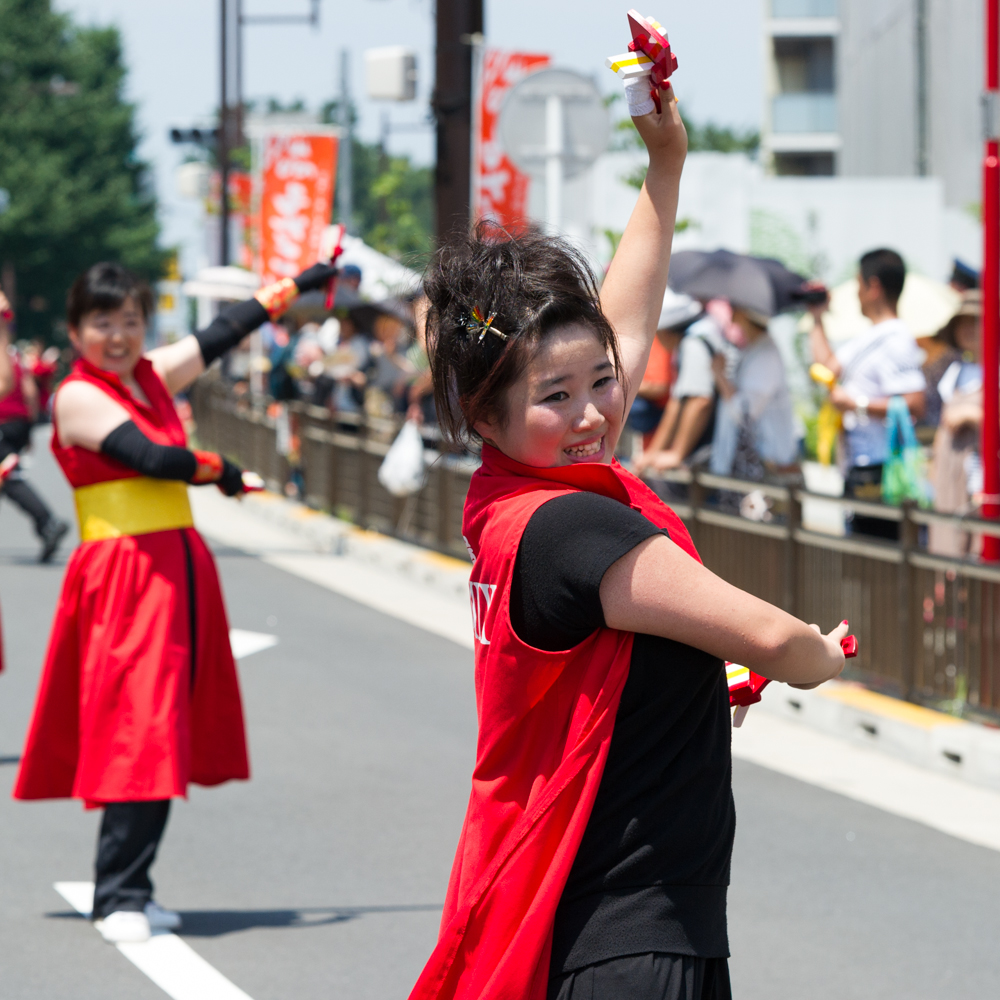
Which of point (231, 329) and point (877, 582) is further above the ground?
point (231, 329)

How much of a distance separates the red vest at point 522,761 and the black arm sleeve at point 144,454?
8.70ft

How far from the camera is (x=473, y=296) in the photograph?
8.05ft

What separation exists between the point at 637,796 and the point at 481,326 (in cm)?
68

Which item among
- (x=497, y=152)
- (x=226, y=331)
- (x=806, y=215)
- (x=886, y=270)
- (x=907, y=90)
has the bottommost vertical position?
(x=226, y=331)

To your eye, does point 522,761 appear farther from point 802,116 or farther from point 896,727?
point 802,116

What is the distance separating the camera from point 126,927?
498 cm

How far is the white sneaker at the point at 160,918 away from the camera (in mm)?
5137

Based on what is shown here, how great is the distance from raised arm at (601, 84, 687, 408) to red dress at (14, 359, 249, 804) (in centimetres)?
256

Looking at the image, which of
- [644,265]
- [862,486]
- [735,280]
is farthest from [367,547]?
[644,265]

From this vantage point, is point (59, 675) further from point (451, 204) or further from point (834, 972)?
point (451, 204)

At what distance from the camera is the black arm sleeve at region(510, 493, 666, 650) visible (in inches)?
90.0

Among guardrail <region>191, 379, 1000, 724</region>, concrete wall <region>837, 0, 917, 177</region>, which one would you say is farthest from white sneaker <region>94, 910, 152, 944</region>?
concrete wall <region>837, 0, 917, 177</region>

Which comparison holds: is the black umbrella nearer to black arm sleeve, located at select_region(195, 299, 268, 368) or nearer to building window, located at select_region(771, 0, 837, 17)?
black arm sleeve, located at select_region(195, 299, 268, 368)

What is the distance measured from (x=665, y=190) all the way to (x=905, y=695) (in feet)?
17.6
